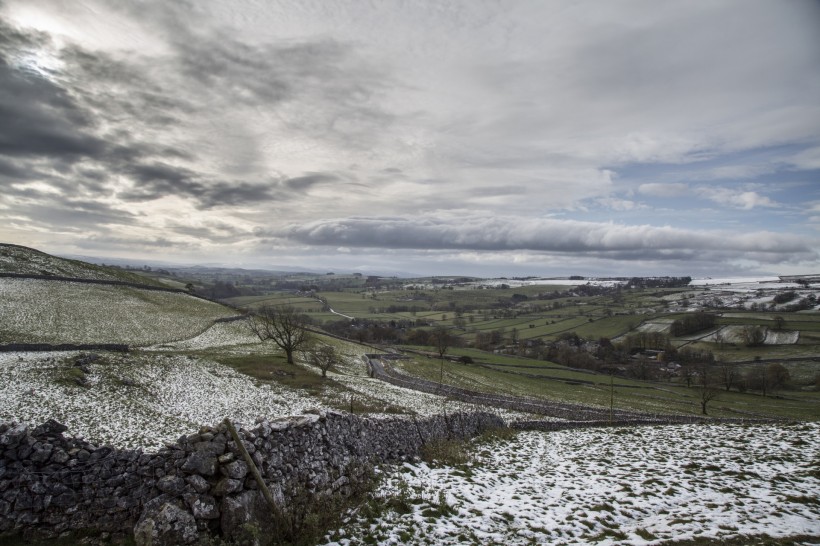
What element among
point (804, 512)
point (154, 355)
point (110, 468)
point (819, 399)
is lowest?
point (819, 399)

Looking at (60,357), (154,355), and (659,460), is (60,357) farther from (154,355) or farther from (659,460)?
(659,460)

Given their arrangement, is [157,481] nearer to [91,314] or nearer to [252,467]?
[252,467]

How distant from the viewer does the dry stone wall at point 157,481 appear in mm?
9164

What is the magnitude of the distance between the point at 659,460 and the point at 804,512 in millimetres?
6603

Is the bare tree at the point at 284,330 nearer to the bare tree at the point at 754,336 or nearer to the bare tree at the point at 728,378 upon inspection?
the bare tree at the point at 728,378

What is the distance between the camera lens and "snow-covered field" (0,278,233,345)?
145ft

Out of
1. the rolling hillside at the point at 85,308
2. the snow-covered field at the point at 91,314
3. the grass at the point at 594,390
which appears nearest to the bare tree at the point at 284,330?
the rolling hillside at the point at 85,308

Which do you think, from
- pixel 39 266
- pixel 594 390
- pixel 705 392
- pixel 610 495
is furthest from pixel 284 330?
pixel 705 392

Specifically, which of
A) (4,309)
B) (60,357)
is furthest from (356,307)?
(60,357)

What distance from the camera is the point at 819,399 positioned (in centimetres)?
7469

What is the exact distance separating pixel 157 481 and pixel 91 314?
2229 inches

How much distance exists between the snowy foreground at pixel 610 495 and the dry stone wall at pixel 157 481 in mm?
2285

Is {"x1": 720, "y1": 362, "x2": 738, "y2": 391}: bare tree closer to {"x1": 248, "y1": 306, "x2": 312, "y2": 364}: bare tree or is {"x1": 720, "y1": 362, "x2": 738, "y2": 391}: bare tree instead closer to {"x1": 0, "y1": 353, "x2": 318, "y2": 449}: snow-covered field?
{"x1": 248, "y1": 306, "x2": 312, "y2": 364}: bare tree

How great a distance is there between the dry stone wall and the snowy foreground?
2.28 m
